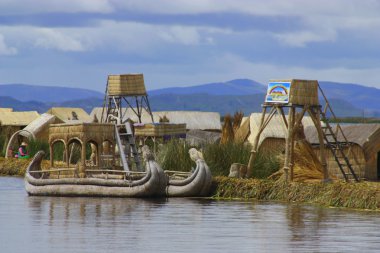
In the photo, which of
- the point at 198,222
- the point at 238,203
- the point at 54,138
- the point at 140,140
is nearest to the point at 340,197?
the point at 238,203

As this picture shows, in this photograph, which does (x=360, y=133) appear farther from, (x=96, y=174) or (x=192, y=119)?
(x=192, y=119)

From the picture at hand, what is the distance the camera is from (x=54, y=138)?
3036cm

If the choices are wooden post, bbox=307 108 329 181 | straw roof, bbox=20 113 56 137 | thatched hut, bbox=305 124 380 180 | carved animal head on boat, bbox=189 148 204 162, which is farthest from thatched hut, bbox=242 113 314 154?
wooden post, bbox=307 108 329 181

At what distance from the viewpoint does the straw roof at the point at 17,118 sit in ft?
185

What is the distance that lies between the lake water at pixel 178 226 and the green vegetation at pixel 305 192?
542mm

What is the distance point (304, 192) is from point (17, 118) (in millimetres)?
32455

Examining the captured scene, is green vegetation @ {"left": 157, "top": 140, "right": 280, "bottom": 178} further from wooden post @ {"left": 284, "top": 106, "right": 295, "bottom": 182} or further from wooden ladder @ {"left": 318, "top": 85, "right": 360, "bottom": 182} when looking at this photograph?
wooden post @ {"left": 284, "top": 106, "right": 295, "bottom": 182}

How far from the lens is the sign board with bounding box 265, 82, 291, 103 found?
27656mm

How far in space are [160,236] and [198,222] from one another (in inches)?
109

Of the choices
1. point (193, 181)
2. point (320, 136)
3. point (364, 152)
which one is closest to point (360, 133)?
point (364, 152)

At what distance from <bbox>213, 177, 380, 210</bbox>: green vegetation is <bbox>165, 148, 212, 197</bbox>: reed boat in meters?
0.56

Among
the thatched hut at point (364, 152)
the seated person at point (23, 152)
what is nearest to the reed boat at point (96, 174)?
the thatched hut at point (364, 152)

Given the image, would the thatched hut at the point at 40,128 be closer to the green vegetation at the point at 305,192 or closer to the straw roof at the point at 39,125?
the straw roof at the point at 39,125

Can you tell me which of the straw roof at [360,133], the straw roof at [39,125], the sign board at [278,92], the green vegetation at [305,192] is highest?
the sign board at [278,92]
